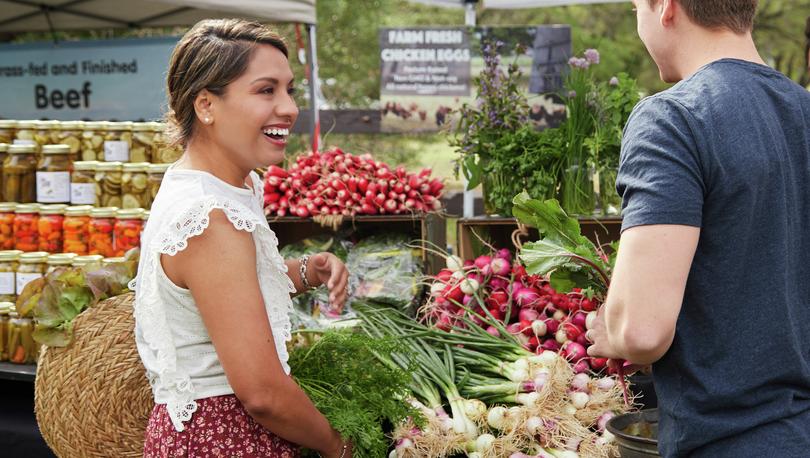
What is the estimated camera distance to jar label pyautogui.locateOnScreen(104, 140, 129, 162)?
408 centimetres

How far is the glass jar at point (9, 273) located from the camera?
12.9 ft

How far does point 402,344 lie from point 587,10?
16102mm

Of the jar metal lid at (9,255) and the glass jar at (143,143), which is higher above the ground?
the glass jar at (143,143)

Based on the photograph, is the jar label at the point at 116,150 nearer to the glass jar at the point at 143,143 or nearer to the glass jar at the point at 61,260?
the glass jar at the point at 143,143

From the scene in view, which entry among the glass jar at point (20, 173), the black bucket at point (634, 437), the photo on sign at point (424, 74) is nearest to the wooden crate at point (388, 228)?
the glass jar at point (20, 173)

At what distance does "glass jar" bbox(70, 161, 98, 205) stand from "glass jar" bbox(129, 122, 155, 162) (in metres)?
0.19

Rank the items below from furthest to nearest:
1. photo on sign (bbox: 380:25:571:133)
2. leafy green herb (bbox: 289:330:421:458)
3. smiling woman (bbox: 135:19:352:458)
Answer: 1. photo on sign (bbox: 380:25:571:133)
2. leafy green herb (bbox: 289:330:421:458)
3. smiling woman (bbox: 135:19:352:458)

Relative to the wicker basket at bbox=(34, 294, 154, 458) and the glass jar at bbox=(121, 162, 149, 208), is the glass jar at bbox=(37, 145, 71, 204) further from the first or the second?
the wicker basket at bbox=(34, 294, 154, 458)

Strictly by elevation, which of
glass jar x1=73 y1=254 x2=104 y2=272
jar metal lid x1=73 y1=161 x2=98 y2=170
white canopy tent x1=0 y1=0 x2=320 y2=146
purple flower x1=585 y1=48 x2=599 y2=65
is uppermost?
white canopy tent x1=0 y1=0 x2=320 y2=146

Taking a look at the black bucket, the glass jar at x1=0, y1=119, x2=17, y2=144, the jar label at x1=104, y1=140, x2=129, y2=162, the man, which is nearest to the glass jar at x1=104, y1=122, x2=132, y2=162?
the jar label at x1=104, y1=140, x2=129, y2=162

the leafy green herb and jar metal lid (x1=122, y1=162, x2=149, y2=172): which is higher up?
jar metal lid (x1=122, y1=162, x2=149, y2=172)

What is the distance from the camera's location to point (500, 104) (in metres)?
4.00

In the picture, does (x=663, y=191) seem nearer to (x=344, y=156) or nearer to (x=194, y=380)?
(x=194, y=380)

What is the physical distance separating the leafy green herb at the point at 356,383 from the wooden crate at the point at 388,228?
1226 mm
